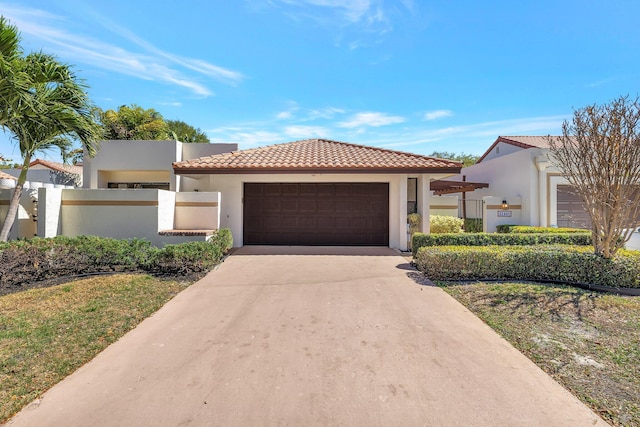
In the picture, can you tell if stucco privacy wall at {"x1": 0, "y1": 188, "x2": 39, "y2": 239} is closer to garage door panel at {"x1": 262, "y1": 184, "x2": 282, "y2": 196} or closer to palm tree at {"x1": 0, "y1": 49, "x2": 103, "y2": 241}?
palm tree at {"x1": 0, "y1": 49, "x2": 103, "y2": 241}

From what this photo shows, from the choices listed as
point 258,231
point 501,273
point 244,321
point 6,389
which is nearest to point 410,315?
point 244,321

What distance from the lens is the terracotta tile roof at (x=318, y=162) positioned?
10.4 meters

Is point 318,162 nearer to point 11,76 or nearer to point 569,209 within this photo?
point 11,76

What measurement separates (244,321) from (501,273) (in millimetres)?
5447

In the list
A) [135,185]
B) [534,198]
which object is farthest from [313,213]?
[534,198]

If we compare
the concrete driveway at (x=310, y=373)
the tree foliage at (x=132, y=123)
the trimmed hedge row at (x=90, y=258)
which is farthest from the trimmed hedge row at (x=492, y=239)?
the tree foliage at (x=132, y=123)

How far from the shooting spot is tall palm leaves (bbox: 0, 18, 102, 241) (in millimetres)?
6641

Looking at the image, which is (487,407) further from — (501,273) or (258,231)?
(258,231)

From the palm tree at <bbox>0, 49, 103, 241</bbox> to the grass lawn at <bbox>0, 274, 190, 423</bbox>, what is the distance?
144 inches

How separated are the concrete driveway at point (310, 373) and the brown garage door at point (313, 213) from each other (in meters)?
5.99

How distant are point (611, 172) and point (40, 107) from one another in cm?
1271

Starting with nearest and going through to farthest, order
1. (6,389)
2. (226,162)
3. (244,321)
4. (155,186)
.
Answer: (6,389), (244,321), (226,162), (155,186)

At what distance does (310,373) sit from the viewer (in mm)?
3279

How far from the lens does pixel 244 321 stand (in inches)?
185
